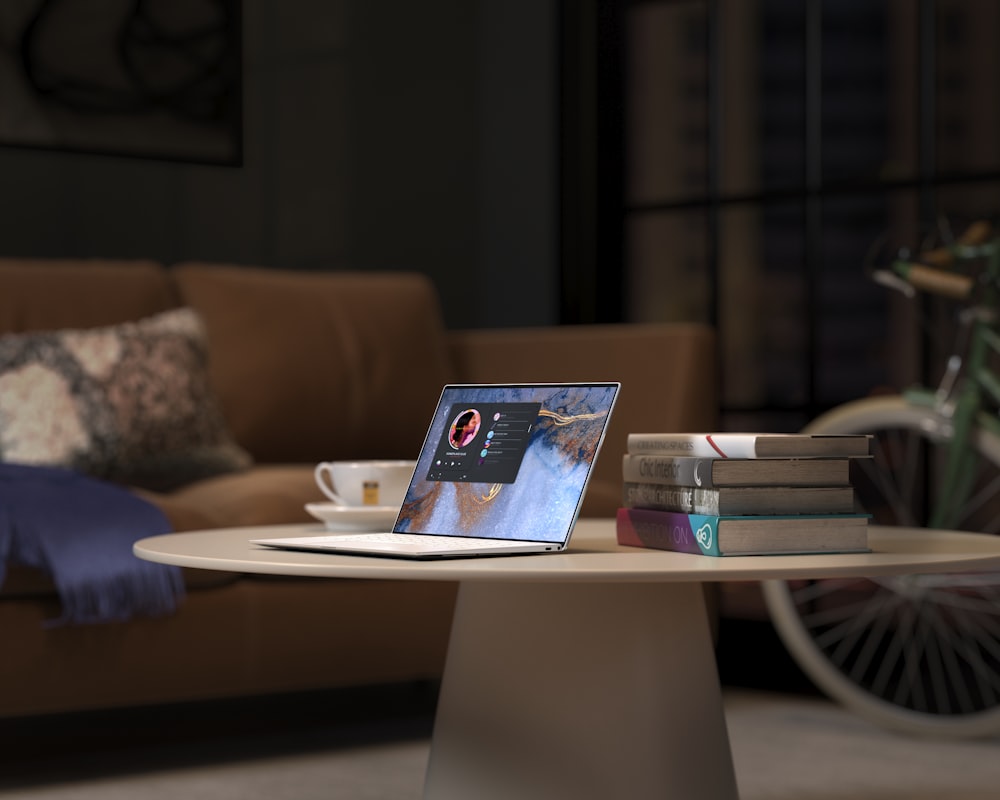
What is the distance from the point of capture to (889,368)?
339 cm

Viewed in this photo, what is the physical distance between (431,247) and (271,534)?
234 cm

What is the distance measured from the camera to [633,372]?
3148mm

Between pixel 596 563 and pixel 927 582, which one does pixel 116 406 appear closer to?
pixel 927 582

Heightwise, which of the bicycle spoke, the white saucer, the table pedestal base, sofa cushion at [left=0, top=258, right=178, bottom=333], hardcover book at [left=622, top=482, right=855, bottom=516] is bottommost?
the bicycle spoke

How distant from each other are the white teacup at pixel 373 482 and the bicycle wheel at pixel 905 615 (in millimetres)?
1334

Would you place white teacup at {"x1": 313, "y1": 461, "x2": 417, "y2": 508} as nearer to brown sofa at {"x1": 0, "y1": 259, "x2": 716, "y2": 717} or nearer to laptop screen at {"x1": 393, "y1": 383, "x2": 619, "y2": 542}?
laptop screen at {"x1": 393, "y1": 383, "x2": 619, "y2": 542}

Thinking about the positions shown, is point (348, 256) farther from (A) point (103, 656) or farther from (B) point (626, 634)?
(B) point (626, 634)

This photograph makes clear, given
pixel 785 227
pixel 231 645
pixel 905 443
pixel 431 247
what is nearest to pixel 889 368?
pixel 905 443

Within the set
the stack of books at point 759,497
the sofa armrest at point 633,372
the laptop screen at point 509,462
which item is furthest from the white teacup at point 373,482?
the sofa armrest at point 633,372

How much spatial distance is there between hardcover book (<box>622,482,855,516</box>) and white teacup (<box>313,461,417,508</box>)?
38cm

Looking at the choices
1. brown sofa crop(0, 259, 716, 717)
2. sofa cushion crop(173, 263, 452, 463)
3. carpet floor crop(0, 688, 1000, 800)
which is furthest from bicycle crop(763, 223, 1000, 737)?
sofa cushion crop(173, 263, 452, 463)

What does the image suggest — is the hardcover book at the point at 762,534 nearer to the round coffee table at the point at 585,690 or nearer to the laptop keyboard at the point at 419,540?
the round coffee table at the point at 585,690

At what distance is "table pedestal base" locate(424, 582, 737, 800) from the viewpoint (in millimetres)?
1607

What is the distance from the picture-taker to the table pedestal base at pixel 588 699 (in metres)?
1.61
